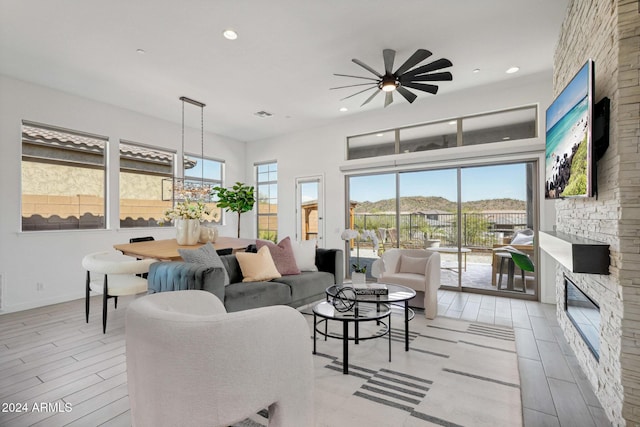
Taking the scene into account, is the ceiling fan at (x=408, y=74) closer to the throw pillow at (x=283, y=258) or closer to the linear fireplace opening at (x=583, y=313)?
the throw pillow at (x=283, y=258)

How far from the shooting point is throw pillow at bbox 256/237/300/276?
4.05 meters

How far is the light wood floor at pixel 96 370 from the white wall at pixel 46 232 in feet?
1.72

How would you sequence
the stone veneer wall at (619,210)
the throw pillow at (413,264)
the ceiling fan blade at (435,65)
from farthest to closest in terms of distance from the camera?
1. the throw pillow at (413,264)
2. the ceiling fan blade at (435,65)
3. the stone veneer wall at (619,210)

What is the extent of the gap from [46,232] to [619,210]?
6289 mm

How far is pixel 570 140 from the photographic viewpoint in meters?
2.43

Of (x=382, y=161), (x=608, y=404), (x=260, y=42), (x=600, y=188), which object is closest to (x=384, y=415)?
(x=608, y=404)

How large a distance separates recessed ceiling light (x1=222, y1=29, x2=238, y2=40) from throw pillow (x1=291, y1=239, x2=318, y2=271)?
2.53m

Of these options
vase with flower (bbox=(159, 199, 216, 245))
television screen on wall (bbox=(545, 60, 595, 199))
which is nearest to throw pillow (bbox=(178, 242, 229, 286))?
vase with flower (bbox=(159, 199, 216, 245))

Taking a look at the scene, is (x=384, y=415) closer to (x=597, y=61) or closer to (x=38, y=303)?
(x=597, y=61)

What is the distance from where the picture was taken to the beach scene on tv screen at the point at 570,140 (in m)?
2.12

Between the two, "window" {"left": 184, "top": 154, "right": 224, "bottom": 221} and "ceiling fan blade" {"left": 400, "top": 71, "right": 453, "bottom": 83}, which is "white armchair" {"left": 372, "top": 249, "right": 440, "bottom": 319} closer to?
"ceiling fan blade" {"left": 400, "top": 71, "right": 453, "bottom": 83}

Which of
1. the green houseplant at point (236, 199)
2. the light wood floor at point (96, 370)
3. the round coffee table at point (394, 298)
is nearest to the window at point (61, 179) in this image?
the light wood floor at point (96, 370)

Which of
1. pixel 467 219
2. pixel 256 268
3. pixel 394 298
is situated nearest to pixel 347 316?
pixel 394 298

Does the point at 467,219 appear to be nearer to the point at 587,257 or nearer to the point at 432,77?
the point at 432,77
